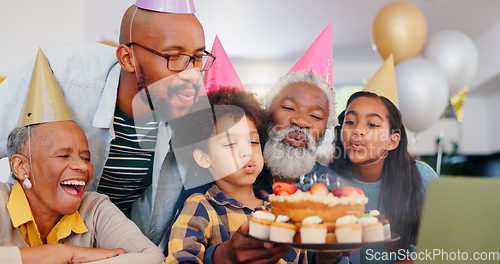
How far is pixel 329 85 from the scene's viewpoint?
140 centimetres

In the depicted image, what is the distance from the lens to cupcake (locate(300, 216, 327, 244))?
3.17 feet

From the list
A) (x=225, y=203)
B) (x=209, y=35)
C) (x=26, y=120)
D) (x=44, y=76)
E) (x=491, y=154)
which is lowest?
(x=491, y=154)

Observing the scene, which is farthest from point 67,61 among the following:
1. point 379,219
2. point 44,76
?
point 379,219

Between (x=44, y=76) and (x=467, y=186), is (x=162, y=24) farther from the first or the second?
(x=467, y=186)

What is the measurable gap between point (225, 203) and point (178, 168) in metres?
0.26

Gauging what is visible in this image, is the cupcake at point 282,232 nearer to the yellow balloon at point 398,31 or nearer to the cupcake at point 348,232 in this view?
the cupcake at point 348,232

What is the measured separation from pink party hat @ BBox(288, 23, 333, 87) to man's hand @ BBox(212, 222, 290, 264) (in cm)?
56

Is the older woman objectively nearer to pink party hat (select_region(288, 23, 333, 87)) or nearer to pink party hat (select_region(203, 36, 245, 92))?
pink party hat (select_region(203, 36, 245, 92))

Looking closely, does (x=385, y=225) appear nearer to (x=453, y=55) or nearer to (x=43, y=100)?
(x=43, y=100)

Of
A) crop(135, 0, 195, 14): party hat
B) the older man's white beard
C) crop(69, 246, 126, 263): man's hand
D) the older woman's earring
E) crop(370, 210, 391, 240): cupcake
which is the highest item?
crop(135, 0, 195, 14): party hat

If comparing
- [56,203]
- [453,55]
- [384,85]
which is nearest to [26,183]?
[56,203]

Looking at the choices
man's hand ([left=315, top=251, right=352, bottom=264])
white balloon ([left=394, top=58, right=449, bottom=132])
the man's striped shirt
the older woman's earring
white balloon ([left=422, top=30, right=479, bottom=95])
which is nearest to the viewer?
man's hand ([left=315, top=251, right=352, bottom=264])


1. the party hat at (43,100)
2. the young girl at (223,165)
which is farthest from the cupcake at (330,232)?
the party hat at (43,100)

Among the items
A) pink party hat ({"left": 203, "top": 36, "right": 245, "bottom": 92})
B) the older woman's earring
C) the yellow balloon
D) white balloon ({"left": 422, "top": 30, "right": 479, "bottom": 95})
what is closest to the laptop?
pink party hat ({"left": 203, "top": 36, "right": 245, "bottom": 92})
